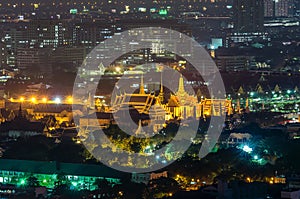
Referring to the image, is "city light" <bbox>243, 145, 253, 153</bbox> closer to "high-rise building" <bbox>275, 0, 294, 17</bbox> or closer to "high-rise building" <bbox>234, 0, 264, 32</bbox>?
"high-rise building" <bbox>234, 0, 264, 32</bbox>

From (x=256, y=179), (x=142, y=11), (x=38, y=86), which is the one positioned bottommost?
(x=256, y=179)

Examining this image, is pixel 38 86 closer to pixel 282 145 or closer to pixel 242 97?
pixel 242 97

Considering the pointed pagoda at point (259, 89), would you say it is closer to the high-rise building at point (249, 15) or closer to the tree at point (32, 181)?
the tree at point (32, 181)

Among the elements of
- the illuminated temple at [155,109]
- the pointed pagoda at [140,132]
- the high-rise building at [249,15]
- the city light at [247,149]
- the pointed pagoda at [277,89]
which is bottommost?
the city light at [247,149]

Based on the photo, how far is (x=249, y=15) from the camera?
54406mm

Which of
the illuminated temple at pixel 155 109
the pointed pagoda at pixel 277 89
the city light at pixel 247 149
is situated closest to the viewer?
the city light at pixel 247 149

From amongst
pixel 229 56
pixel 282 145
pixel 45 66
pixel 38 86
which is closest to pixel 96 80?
pixel 38 86

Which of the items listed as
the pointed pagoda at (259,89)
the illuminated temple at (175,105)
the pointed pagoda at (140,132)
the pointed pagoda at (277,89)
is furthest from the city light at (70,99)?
the pointed pagoda at (140,132)

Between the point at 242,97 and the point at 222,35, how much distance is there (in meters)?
24.7

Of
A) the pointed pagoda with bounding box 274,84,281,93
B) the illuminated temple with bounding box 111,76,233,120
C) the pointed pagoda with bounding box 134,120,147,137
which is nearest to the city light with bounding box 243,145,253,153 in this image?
the pointed pagoda with bounding box 134,120,147,137

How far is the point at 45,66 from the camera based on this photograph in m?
39.8

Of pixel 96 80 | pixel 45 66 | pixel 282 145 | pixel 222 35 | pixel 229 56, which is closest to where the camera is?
pixel 282 145

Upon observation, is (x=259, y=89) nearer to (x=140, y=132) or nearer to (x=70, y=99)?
(x=70, y=99)

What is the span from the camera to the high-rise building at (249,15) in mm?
54375
